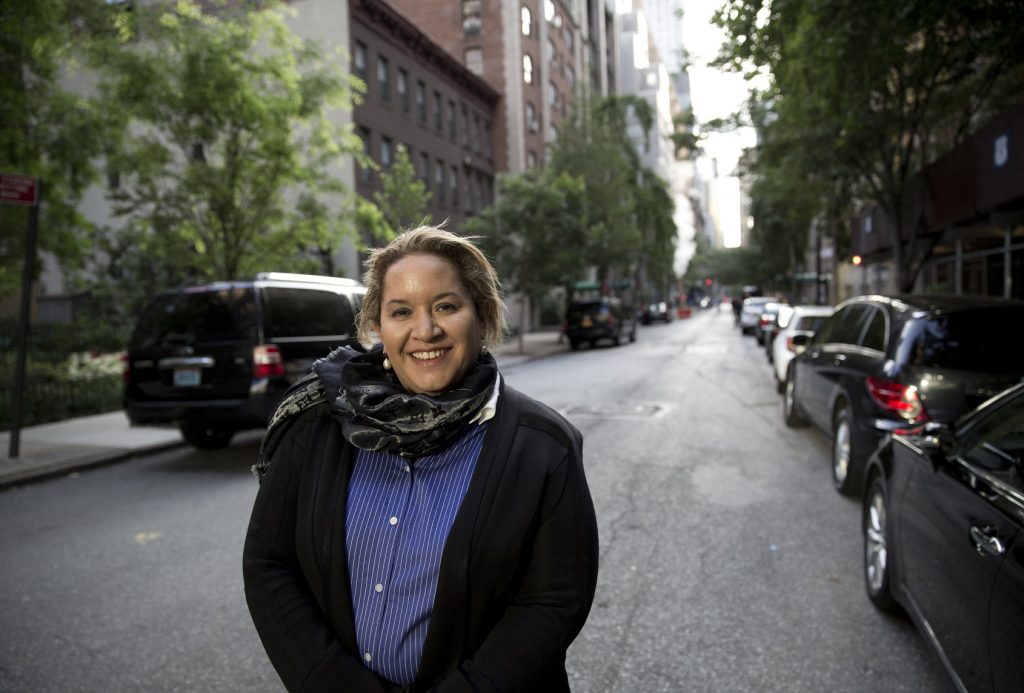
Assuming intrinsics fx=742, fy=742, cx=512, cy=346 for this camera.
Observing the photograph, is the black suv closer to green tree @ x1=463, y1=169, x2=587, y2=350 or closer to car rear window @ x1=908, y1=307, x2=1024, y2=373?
car rear window @ x1=908, y1=307, x2=1024, y2=373

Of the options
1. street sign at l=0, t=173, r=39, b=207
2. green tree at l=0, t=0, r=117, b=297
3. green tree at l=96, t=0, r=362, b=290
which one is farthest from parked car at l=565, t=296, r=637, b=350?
street sign at l=0, t=173, r=39, b=207

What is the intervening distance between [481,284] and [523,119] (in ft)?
138

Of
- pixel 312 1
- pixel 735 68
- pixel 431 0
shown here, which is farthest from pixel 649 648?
pixel 431 0

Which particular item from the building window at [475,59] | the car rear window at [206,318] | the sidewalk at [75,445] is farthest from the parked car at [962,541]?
the building window at [475,59]

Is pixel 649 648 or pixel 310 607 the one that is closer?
pixel 310 607

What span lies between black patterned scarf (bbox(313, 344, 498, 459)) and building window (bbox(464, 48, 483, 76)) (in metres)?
43.6

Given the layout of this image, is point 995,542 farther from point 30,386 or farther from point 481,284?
point 30,386

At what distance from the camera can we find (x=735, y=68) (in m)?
9.96

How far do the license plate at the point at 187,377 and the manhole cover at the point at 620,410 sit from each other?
17.3ft

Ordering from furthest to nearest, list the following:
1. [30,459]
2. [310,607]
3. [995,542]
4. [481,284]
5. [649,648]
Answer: [30,459], [649,648], [995,542], [481,284], [310,607]

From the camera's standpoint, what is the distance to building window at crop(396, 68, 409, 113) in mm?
31109

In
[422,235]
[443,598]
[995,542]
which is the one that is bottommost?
[995,542]

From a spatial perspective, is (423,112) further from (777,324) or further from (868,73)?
(868,73)

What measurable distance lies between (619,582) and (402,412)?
297 centimetres
